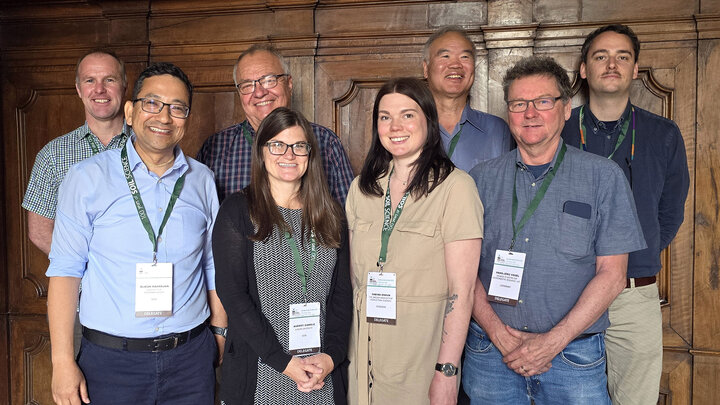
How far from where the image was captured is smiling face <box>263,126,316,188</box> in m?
1.92

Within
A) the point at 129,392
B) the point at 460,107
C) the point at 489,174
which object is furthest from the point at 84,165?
the point at 460,107

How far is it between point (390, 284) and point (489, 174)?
0.63m

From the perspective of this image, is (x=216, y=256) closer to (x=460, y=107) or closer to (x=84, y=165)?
(x=84, y=165)

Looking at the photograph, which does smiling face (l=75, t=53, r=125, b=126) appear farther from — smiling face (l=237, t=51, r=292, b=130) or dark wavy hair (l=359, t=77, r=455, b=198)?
dark wavy hair (l=359, t=77, r=455, b=198)

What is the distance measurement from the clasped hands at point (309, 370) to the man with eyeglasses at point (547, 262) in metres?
0.60

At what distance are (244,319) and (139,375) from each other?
0.44m

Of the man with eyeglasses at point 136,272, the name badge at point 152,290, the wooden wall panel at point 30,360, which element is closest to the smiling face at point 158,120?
the man with eyeglasses at point 136,272

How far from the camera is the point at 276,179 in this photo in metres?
1.98

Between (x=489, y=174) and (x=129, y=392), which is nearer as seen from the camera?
(x=129, y=392)


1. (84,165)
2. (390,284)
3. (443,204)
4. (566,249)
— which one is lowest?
(390,284)

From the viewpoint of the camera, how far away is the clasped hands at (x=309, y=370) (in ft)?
5.93

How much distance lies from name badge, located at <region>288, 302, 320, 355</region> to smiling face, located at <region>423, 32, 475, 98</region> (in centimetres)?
130

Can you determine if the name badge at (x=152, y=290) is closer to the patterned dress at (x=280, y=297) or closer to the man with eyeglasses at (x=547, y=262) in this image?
the patterned dress at (x=280, y=297)

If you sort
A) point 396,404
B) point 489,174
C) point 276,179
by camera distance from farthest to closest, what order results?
point 489,174 < point 276,179 < point 396,404
